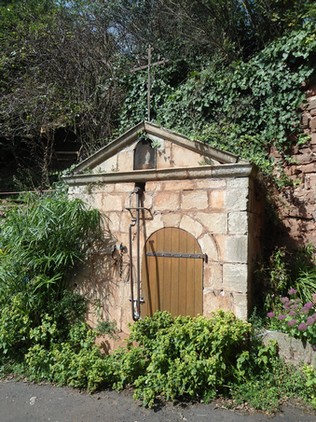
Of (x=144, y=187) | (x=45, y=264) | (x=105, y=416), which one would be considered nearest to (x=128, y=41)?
(x=144, y=187)

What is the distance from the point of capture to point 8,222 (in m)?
4.81

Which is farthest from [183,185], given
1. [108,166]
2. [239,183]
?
[108,166]

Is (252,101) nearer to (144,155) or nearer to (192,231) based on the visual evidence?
(144,155)

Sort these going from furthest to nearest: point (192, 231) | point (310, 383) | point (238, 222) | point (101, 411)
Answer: point (192, 231) < point (238, 222) < point (101, 411) < point (310, 383)

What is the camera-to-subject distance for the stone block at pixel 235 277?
3824mm

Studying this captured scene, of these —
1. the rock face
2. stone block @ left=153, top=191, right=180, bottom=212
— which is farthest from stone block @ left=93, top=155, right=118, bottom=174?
the rock face

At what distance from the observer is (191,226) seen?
4180mm

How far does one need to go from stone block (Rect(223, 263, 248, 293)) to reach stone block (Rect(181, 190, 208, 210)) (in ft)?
2.79

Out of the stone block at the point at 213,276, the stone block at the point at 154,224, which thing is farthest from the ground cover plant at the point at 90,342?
the stone block at the point at 154,224

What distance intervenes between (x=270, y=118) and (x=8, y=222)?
4512 mm

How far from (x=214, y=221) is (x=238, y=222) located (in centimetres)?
31

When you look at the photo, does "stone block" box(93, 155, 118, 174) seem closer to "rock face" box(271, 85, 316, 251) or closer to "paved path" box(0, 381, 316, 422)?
"rock face" box(271, 85, 316, 251)

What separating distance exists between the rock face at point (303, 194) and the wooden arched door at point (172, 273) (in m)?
1.80

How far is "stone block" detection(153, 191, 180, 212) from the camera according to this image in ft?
14.2
